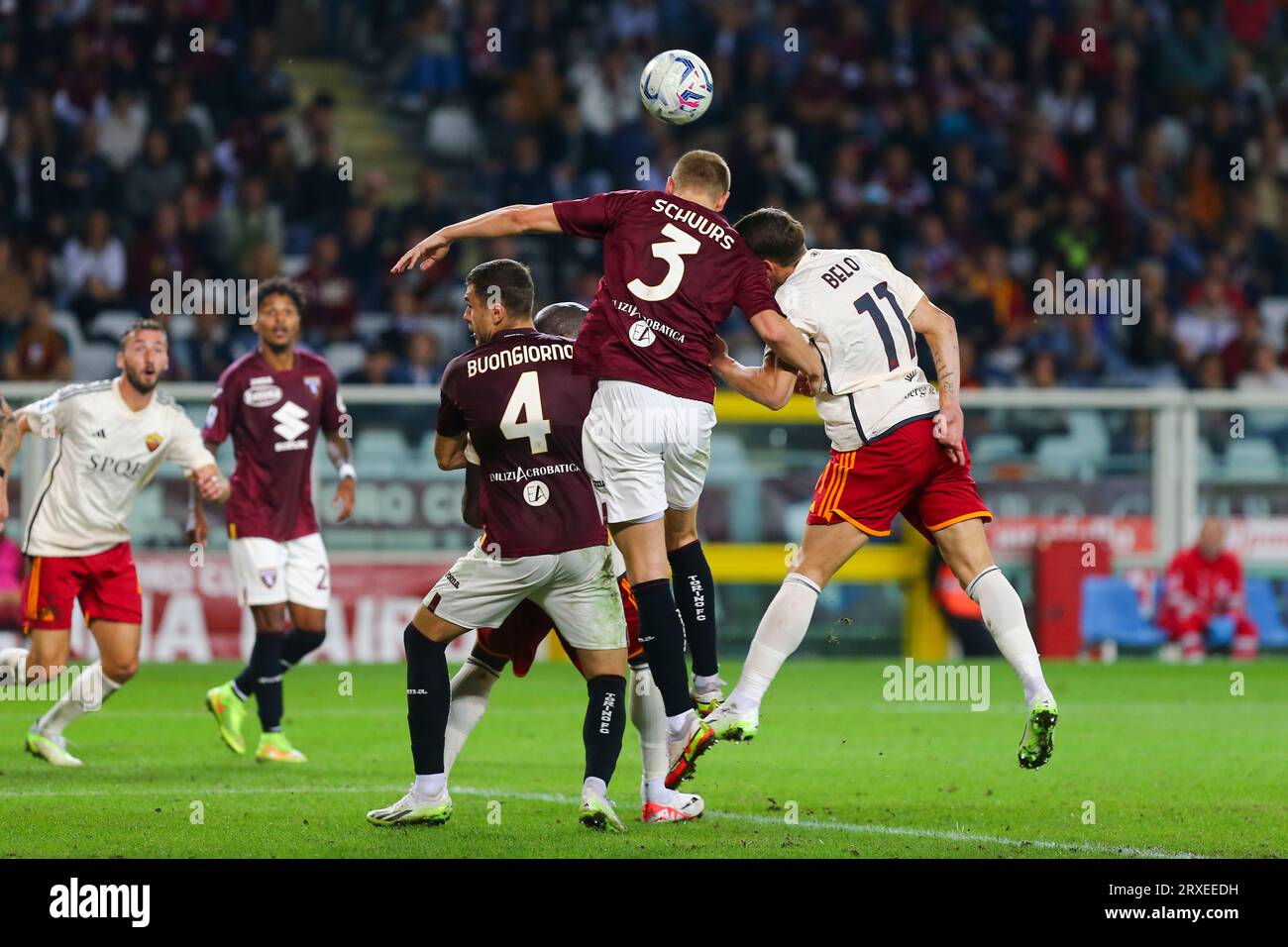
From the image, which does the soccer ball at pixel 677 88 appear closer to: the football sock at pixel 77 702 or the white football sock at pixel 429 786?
the white football sock at pixel 429 786

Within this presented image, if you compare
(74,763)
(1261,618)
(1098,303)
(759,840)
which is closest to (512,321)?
(759,840)

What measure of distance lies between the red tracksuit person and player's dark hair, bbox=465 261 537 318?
10329 millimetres

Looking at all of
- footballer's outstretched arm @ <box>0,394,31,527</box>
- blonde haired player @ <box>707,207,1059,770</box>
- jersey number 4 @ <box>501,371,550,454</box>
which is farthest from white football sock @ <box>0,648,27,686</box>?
blonde haired player @ <box>707,207,1059,770</box>

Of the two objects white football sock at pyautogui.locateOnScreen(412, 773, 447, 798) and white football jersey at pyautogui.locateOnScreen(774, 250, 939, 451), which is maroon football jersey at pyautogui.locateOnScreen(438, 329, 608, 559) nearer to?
white football sock at pyautogui.locateOnScreen(412, 773, 447, 798)

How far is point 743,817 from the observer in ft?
26.5

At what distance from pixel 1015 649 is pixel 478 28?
14.5 meters

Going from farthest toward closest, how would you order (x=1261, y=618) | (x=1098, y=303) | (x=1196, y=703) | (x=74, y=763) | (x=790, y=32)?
(x=790, y=32) < (x=1098, y=303) < (x=1261, y=618) < (x=1196, y=703) < (x=74, y=763)

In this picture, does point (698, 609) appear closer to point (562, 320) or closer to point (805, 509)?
point (562, 320)

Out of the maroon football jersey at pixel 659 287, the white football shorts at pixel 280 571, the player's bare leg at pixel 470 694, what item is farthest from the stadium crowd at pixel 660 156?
the maroon football jersey at pixel 659 287

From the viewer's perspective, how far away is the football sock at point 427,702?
7.55 m

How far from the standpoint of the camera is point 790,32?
2164 centimetres

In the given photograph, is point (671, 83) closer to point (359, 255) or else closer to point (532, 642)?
point (532, 642)

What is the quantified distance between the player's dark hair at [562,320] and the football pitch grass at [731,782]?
6.79 feet

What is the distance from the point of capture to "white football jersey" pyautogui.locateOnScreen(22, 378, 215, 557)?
10.1m
